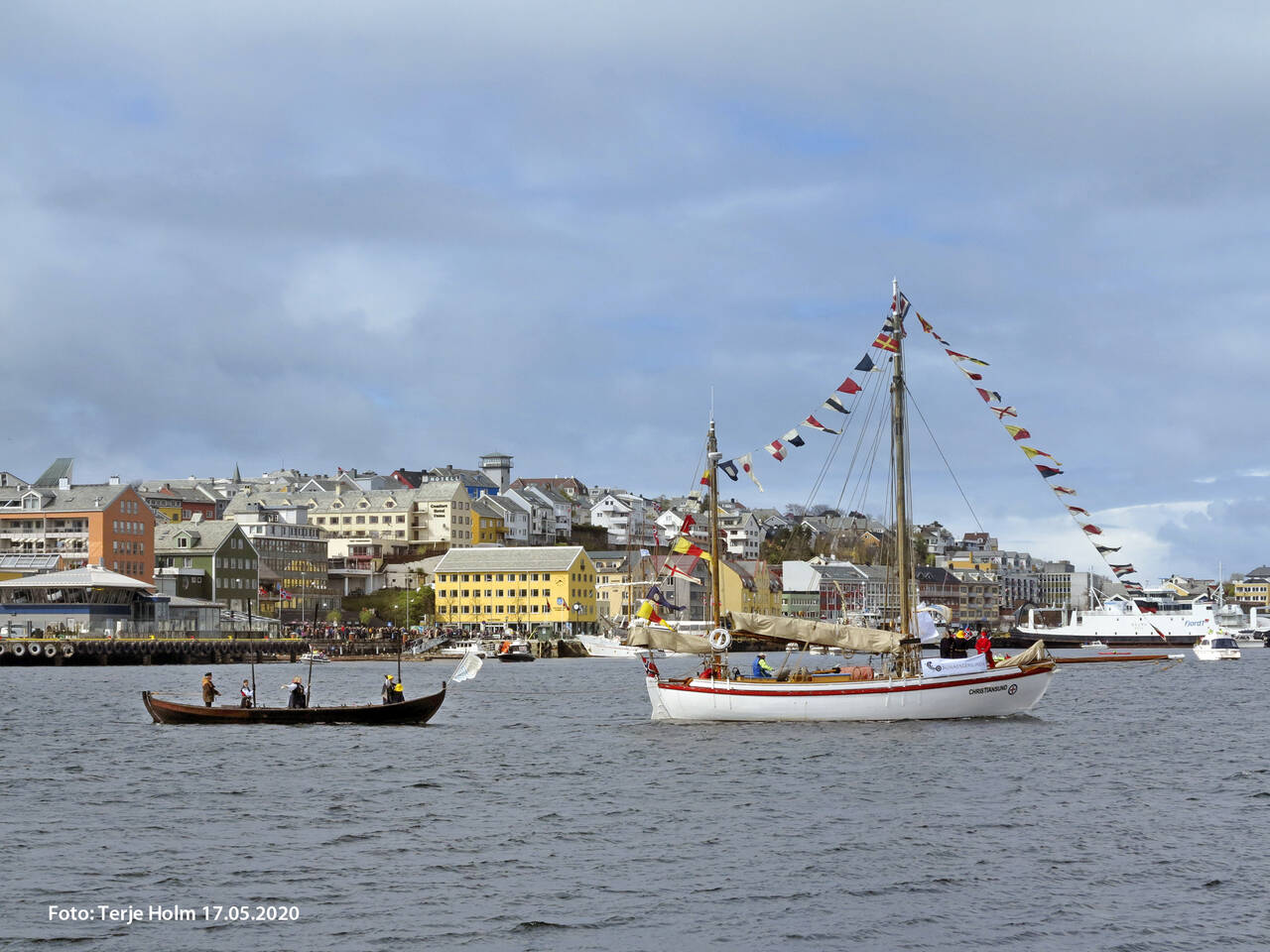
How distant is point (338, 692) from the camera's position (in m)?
96.7

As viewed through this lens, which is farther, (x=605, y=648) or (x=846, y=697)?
(x=605, y=648)

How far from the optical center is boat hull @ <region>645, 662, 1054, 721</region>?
190 feet

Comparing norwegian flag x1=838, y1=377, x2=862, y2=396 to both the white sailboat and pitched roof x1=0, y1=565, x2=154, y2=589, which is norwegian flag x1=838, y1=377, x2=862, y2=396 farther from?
pitched roof x1=0, y1=565, x2=154, y2=589

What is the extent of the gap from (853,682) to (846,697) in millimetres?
738

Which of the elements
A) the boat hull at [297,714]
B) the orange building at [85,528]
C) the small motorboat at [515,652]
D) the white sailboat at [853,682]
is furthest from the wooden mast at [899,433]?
the orange building at [85,528]

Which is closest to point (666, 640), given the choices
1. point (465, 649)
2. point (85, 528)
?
point (465, 649)

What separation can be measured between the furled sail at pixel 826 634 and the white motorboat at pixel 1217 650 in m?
116

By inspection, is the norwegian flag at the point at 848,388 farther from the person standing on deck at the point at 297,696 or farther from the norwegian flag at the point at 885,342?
the person standing on deck at the point at 297,696

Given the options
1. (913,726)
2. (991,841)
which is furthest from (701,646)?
(991,841)

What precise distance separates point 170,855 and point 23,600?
136898 mm

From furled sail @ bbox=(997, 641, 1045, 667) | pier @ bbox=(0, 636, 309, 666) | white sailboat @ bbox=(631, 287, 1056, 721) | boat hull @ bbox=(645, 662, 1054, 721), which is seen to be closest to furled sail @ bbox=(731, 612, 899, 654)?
white sailboat @ bbox=(631, 287, 1056, 721)

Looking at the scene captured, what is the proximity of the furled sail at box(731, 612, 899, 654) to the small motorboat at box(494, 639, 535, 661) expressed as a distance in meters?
107

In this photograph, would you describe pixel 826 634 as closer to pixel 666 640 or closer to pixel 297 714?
pixel 666 640

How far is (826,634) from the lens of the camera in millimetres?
60156
